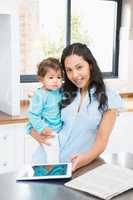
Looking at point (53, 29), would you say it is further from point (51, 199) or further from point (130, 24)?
point (51, 199)

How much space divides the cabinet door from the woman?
937 mm

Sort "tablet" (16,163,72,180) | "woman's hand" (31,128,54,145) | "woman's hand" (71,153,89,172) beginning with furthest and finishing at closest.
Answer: "woman's hand" (31,128,54,145)
"woman's hand" (71,153,89,172)
"tablet" (16,163,72,180)

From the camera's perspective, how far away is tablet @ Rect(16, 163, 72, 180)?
4.54ft

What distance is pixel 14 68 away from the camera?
2.71 metres

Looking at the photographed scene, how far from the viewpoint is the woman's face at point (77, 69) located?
1626mm

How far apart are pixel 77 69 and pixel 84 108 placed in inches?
7.8

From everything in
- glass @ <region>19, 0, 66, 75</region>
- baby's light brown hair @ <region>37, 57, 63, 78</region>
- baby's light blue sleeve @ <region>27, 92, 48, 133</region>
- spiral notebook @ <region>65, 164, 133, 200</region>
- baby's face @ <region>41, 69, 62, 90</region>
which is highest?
glass @ <region>19, 0, 66, 75</region>

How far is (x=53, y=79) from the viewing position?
5.99ft

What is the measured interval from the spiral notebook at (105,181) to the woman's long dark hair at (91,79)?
1.10 ft

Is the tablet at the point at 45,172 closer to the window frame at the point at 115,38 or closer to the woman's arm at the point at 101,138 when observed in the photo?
the woman's arm at the point at 101,138

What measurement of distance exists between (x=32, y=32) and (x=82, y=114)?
6.10ft

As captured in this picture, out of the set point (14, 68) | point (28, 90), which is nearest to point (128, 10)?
point (28, 90)

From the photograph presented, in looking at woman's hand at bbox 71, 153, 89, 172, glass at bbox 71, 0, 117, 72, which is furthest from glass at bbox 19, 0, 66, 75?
woman's hand at bbox 71, 153, 89, 172

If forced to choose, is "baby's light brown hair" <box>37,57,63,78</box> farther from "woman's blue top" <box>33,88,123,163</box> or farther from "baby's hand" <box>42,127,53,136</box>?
"baby's hand" <box>42,127,53,136</box>
